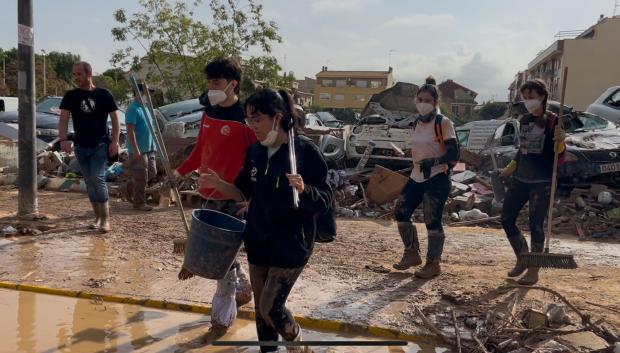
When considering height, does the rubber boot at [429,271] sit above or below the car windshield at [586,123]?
below

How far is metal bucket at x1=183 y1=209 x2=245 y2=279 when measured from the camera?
338 centimetres

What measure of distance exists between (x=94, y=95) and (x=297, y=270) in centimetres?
476

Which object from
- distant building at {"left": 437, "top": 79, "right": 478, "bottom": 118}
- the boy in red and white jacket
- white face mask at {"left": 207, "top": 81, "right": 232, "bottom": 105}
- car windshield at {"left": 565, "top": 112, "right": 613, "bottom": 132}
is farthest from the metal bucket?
distant building at {"left": 437, "top": 79, "right": 478, "bottom": 118}

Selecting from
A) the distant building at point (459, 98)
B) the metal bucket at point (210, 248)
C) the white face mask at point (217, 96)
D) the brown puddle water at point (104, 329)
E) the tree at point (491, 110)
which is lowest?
the brown puddle water at point (104, 329)

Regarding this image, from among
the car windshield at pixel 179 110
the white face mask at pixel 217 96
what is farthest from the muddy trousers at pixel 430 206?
the car windshield at pixel 179 110

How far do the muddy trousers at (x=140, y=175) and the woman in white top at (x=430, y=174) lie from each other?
4.84m

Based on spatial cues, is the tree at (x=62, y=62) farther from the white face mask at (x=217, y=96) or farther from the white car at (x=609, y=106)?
the white face mask at (x=217, y=96)

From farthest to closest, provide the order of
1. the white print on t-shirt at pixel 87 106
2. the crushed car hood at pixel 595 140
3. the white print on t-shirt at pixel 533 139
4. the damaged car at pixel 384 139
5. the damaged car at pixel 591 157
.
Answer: the damaged car at pixel 384 139, the crushed car hood at pixel 595 140, the damaged car at pixel 591 157, the white print on t-shirt at pixel 87 106, the white print on t-shirt at pixel 533 139

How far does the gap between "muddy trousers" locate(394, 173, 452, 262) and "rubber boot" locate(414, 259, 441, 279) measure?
41 mm

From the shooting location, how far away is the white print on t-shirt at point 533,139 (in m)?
5.27

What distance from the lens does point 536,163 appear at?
530 centimetres

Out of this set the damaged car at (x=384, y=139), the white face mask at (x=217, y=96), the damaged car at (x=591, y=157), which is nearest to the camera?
the white face mask at (x=217, y=96)

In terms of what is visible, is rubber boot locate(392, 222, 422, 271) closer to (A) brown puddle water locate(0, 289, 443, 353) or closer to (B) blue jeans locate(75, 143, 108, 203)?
(A) brown puddle water locate(0, 289, 443, 353)

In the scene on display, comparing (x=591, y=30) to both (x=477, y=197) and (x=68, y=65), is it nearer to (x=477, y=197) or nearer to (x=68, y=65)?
(x=477, y=197)
